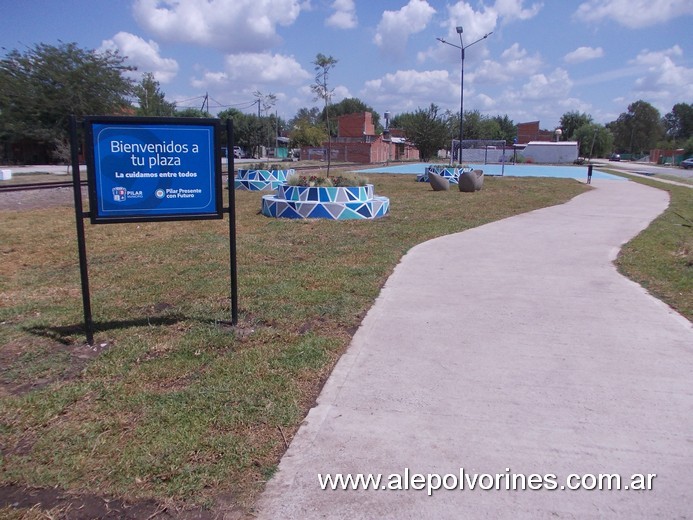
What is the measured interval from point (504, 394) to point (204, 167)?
3.07 m

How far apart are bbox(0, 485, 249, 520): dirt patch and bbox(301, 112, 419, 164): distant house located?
5152cm

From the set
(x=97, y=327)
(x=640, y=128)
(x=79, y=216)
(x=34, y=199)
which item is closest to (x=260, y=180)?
(x=34, y=199)

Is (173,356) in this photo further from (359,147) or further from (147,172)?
(359,147)

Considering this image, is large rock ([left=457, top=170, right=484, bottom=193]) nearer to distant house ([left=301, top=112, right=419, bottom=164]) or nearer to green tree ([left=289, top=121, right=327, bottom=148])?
distant house ([left=301, top=112, right=419, bottom=164])

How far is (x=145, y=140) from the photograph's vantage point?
455 centimetres

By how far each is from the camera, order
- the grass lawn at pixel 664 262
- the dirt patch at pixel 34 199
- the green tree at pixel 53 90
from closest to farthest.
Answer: the grass lawn at pixel 664 262
the dirt patch at pixel 34 199
the green tree at pixel 53 90

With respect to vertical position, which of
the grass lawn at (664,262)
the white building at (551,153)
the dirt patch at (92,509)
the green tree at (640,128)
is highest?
the green tree at (640,128)

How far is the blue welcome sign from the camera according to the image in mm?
4414

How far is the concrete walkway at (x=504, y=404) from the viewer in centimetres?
265

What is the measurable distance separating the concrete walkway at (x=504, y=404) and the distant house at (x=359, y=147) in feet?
160

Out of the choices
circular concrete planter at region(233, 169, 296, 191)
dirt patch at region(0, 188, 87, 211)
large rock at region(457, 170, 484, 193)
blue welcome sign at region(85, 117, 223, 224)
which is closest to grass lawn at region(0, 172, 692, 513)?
blue welcome sign at region(85, 117, 223, 224)

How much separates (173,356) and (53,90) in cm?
4561

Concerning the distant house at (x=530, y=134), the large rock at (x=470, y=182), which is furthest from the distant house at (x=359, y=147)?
the large rock at (x=470, y=182)

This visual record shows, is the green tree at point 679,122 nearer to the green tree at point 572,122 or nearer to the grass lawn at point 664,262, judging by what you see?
the green tree at point 572,122
